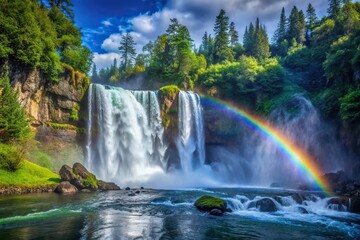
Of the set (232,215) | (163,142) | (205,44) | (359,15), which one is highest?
(205,44)

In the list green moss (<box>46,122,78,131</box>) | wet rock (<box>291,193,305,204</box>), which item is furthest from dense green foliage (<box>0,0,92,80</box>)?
wet rock (<box>291,193,305,204</box>)

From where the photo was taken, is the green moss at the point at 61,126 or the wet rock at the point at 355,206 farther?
the green moss at the point at 61,126

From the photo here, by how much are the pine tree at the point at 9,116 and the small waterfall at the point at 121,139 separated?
464 inches

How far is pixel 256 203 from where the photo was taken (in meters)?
21.4

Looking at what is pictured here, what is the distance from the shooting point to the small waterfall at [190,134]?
48.3 metres

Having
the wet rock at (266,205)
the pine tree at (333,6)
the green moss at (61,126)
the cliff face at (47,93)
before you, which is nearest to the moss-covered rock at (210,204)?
the wet rock at (266,205)

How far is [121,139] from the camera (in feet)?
142

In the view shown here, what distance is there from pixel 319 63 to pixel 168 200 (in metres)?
53.2

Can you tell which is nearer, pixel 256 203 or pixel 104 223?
pixel 104 223

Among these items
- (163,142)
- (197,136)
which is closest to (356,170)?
(197,136)

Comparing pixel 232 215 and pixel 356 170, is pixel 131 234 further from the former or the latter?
pixel 356 170

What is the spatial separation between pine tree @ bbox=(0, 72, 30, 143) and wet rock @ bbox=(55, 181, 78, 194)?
338 inches

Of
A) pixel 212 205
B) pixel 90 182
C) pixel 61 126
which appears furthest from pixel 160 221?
pixel 61 126

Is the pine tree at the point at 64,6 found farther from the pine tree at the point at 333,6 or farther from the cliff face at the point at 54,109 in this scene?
the pine tree at the point at 333,6
